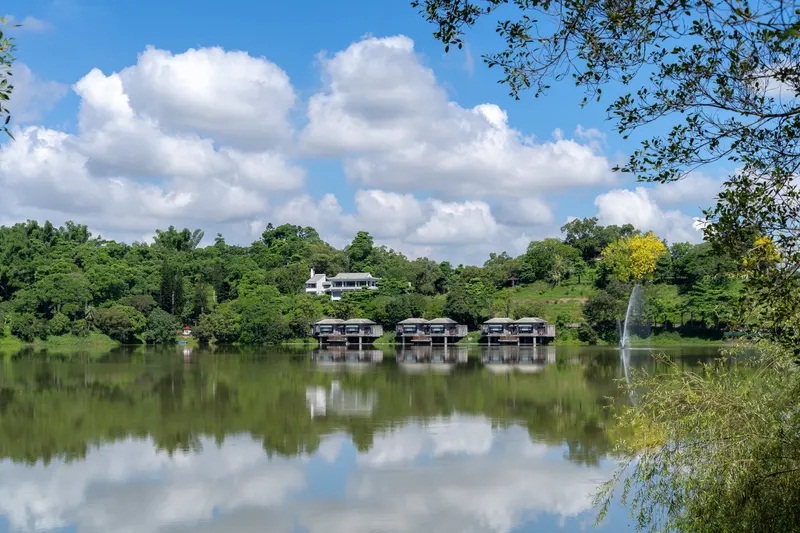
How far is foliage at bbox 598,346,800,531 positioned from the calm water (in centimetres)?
386

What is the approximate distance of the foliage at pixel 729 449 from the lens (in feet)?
25.3

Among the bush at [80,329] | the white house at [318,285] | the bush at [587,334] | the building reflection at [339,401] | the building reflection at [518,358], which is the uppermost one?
the white house at [318,285]

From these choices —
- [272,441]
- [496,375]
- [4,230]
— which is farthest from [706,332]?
[4,230]

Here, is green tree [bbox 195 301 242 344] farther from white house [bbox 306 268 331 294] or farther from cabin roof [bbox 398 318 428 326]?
white house [bbox 306 268 331 294]

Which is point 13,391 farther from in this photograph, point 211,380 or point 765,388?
point 765,388

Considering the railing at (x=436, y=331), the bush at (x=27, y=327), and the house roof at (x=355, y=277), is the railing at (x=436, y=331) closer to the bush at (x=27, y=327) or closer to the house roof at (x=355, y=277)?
the house roof at (x=355, y=277)

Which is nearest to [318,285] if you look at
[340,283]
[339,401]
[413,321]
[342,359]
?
[340,283]

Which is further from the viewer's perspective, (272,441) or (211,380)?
(211,380)

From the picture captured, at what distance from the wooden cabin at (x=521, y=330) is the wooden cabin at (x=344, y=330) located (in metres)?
10.1

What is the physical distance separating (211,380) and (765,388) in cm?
2901

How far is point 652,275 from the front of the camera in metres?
69.3

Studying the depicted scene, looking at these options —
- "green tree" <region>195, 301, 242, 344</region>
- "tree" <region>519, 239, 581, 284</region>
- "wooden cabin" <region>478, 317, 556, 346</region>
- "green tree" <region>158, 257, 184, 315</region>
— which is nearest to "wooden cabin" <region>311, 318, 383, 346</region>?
"green tree" <region>195, 301, 242, 344</region>

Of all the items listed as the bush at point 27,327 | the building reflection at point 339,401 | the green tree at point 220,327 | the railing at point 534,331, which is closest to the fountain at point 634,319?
the railing at point 534,331

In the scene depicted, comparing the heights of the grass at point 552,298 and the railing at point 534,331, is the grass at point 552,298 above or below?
above
